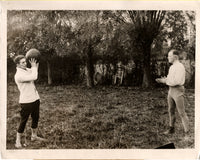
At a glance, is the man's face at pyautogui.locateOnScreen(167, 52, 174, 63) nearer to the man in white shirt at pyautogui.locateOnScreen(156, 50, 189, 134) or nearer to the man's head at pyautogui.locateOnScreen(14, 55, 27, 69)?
the man in white shirt at pyautogui.locateOnScreen(156, 50, 189, 134)

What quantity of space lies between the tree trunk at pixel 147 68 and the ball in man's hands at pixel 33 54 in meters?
0.50

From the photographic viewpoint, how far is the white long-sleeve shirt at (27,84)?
4.07 feet

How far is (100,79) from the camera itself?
127cm

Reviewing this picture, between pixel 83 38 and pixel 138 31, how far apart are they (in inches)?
10.3

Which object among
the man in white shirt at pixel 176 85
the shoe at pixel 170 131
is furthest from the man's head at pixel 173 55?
the shoe at pixel 170 131

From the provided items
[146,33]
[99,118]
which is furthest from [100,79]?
[146,33]

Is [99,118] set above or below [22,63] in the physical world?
below

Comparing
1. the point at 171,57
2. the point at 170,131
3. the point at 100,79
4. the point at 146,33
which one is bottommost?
the point at 170,131

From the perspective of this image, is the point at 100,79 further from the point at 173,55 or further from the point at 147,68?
the point at 173,55

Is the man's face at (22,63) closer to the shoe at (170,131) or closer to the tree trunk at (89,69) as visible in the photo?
the tree trunk at (89,69)

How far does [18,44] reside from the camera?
1.24m

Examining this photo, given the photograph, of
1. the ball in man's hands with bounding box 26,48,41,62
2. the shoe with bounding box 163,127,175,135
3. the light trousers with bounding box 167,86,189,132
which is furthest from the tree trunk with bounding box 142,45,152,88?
the ball in man's hands with bounding box 26,48,41,62

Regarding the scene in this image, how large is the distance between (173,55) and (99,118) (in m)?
0.46

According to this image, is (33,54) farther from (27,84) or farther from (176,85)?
(176,85)
